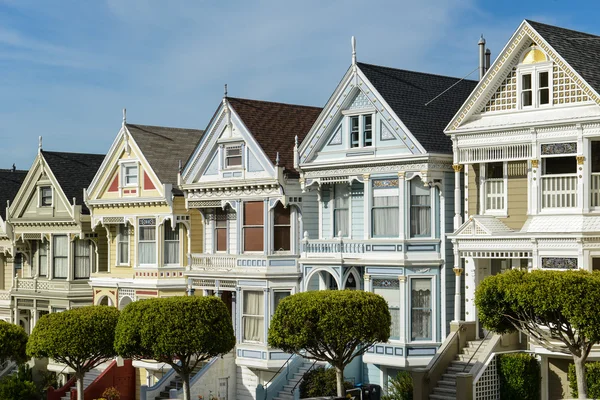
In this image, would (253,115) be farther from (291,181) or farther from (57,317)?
(57,317)

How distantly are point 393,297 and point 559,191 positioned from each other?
758 centimetres

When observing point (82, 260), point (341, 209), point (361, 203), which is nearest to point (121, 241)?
point (82, 260)

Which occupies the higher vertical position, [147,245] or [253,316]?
[147,245]

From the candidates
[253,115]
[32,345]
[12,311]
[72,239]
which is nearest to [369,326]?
[253,115]

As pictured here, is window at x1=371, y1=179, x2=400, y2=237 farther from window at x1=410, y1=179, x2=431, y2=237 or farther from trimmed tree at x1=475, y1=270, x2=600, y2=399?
trimmed tree at x1=475, y1=270, x2=600, y2=399

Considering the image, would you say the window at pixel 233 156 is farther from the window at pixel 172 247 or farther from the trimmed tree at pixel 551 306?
the trimmed tree at pixel 551 306

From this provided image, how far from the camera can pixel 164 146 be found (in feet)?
164

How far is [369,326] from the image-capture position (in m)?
34.7

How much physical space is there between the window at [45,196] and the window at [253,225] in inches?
562

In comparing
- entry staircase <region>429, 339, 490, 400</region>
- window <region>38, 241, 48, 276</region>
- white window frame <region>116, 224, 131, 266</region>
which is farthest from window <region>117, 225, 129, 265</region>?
entry staircase <region>429, 339, 490, 400</region>

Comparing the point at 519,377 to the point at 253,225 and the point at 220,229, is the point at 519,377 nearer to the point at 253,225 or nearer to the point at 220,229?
the point at 253,225

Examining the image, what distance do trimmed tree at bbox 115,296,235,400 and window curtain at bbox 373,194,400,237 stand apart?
635 cm

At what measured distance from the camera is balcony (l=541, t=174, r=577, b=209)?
33.6 metres

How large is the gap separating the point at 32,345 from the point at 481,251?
738 inches
